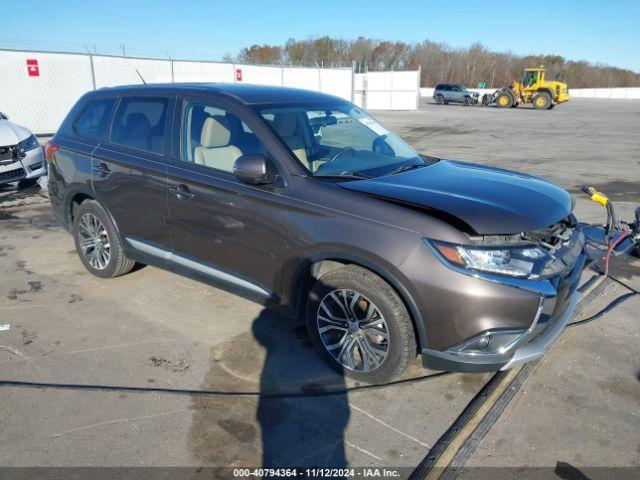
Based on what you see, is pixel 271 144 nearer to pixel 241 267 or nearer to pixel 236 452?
pixel 241 267

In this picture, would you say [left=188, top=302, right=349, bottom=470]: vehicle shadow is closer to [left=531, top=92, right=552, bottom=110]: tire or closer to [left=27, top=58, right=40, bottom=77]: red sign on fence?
[left=27, top=58, right=40, bottom=77]: red sign on fence

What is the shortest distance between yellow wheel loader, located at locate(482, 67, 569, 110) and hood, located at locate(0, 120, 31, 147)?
37.1 metres

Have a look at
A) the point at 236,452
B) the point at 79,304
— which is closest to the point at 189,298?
the point at 79,304

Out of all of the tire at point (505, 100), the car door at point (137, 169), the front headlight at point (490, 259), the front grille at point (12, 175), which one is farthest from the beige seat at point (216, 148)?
the tire at point (505, 100)

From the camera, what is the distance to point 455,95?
46844 mm

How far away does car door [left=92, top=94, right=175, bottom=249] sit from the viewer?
3.97 metres

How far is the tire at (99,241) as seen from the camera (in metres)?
4.55

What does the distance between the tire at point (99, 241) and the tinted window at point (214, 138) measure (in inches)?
50.0

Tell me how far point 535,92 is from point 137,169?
39592 millimetres

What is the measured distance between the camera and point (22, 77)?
17250 mm

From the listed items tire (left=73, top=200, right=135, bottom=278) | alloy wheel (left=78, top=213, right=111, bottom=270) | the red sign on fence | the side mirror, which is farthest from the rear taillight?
the red sign on fence

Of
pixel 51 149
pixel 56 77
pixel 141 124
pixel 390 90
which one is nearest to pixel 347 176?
pixel 141 124

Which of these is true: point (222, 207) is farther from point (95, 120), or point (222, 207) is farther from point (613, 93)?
point (613, 93)

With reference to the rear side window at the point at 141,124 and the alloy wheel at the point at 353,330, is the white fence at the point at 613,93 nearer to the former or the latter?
the rear side window at the point at 141,124
